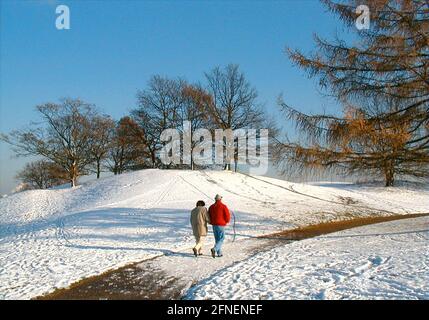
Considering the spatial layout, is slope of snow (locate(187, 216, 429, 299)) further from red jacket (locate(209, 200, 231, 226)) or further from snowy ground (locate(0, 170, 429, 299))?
snowy ground (locate(0, 170, 429, 299))

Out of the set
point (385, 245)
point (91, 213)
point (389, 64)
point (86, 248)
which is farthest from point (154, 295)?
point (91, 213)

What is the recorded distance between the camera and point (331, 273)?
754 centimetres

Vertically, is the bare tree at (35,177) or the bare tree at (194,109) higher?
the bare tree at (194,109)

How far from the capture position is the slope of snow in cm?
631

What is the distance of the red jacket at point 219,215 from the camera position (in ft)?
33.1

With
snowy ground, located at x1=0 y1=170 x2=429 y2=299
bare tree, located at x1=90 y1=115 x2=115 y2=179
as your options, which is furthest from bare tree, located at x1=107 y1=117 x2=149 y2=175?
snowy ground, located at x1=0 y1=170 x2=429 y2=299

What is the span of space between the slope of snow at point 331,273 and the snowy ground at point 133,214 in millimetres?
3390

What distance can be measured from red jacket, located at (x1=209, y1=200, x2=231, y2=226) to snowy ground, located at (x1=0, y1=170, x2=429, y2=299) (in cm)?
219

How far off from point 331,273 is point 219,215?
358 centimetres

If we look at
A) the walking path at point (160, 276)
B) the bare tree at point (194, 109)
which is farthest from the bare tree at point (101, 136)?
the walking path at point (160, 276)

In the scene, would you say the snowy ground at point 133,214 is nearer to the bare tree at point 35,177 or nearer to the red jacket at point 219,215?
the red jacket at point 219,215

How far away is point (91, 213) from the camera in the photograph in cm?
1870

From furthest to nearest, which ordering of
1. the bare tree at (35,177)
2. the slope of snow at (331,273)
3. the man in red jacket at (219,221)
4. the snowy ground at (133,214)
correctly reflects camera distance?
the bare tree at (35,177), the man in red jacket at (219,221), the snowy ground at (133,214), the slope of snow at (331,273)

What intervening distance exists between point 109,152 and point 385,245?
3731cm
